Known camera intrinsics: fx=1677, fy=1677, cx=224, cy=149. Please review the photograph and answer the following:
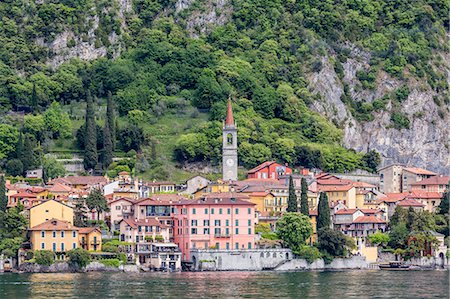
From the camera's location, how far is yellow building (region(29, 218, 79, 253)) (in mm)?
138875

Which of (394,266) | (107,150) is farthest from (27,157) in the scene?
(394,266)

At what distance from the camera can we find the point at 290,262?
467 ft

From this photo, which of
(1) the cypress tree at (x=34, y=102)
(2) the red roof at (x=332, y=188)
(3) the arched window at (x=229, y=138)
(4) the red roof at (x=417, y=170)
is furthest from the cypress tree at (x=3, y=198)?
(4) the red roof at (x=417, y=170)

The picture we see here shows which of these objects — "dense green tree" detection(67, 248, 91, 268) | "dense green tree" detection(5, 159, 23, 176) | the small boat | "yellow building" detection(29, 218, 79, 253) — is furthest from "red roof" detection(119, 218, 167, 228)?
"dense green tree" detection(5, 159, 23, 176)

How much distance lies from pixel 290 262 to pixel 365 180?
130 feet

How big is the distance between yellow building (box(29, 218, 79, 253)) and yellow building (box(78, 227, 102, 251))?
71 cm

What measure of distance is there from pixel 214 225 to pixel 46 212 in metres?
14.4

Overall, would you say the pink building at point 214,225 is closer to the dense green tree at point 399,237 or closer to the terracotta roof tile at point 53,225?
the terracotta roof tile at point 53,225

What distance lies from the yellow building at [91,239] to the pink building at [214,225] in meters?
7.46

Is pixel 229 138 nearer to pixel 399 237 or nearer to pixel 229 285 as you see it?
pixel 399 237

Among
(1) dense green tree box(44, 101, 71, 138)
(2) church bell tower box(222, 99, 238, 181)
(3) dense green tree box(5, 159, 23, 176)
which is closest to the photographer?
(3) dense green tree box(5, 159, 23, 176)

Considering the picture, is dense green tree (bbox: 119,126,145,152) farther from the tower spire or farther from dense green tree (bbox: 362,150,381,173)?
dense green tree (bbox: 362,150,381,173)

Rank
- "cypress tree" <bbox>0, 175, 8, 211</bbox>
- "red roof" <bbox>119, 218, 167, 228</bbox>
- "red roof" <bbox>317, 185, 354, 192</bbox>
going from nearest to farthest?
"red roof" <bbox>119, 218, 167, 228</bbox>, "cypress tree" <bbox>0, 175, 8, 211</bbox>, "red roof" <bbox>317, 185, 354, 192</bbox>

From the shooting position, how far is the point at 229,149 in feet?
572
